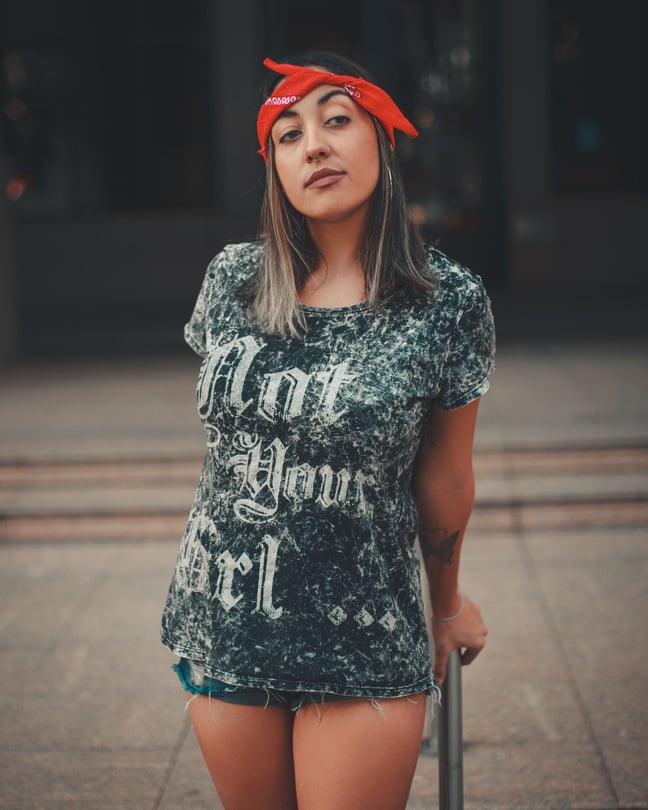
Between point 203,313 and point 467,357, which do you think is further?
point 203,313

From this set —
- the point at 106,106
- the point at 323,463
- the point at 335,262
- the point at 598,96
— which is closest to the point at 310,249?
the point at 335,262

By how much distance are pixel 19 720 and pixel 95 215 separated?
9.71m

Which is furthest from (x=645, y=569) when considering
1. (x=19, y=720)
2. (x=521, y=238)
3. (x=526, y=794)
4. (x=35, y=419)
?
(x=521, y=238)

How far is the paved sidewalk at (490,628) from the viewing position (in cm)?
341

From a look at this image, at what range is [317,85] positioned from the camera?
1.94m

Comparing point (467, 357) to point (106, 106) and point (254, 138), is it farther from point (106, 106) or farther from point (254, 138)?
point (106, 106)

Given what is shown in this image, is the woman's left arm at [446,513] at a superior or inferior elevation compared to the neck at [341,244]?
inferior

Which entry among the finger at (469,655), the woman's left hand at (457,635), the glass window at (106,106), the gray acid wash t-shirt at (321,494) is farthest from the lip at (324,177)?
the glass window at (106,106)

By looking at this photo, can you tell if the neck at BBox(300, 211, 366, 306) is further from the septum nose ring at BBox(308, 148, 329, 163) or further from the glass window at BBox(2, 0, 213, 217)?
the glass window at BBox(2, 0, 213, 217)

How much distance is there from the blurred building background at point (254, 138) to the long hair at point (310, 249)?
1001cm

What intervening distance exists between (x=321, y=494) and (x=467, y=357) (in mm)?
375

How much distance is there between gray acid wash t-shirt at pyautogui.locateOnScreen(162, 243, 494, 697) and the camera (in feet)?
5.98

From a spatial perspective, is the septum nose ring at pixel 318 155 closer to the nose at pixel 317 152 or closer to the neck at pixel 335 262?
the nose at pixel 317 152

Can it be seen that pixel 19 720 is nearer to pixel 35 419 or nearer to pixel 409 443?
pixel 409 443
